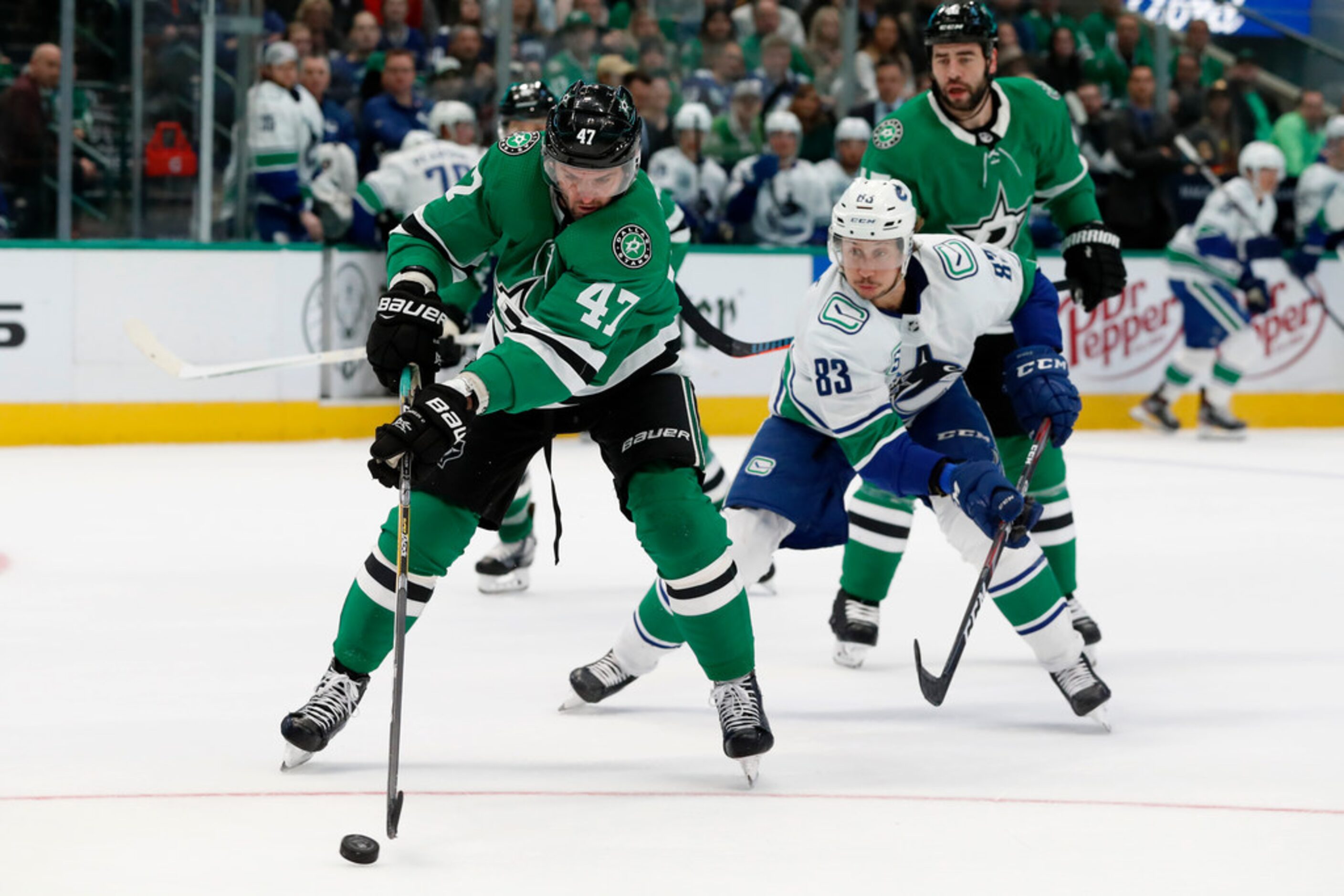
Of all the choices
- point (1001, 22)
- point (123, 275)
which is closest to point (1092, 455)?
point (1001, 22)

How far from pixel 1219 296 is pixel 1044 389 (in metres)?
6.02

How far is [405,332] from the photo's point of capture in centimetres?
295

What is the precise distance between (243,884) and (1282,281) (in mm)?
8349

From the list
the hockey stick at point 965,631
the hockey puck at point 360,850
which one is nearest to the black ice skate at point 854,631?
the hockey stick at point 965,631

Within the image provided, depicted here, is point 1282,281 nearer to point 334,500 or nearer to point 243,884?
point 334,500

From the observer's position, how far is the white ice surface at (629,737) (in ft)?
8.70

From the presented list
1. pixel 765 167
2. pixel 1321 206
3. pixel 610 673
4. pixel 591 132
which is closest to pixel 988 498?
pixel 610 673

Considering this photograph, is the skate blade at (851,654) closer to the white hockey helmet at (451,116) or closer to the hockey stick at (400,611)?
the hockey stick at (400,611)

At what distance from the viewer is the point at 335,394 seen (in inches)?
325

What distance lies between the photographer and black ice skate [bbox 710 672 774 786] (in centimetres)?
307

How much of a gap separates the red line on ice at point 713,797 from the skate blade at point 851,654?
1078mm

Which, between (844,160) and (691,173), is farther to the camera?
(844,160)

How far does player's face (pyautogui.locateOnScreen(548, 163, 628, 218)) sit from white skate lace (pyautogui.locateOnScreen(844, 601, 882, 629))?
146 centimetres

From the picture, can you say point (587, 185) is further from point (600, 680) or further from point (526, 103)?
point (526, 103)
